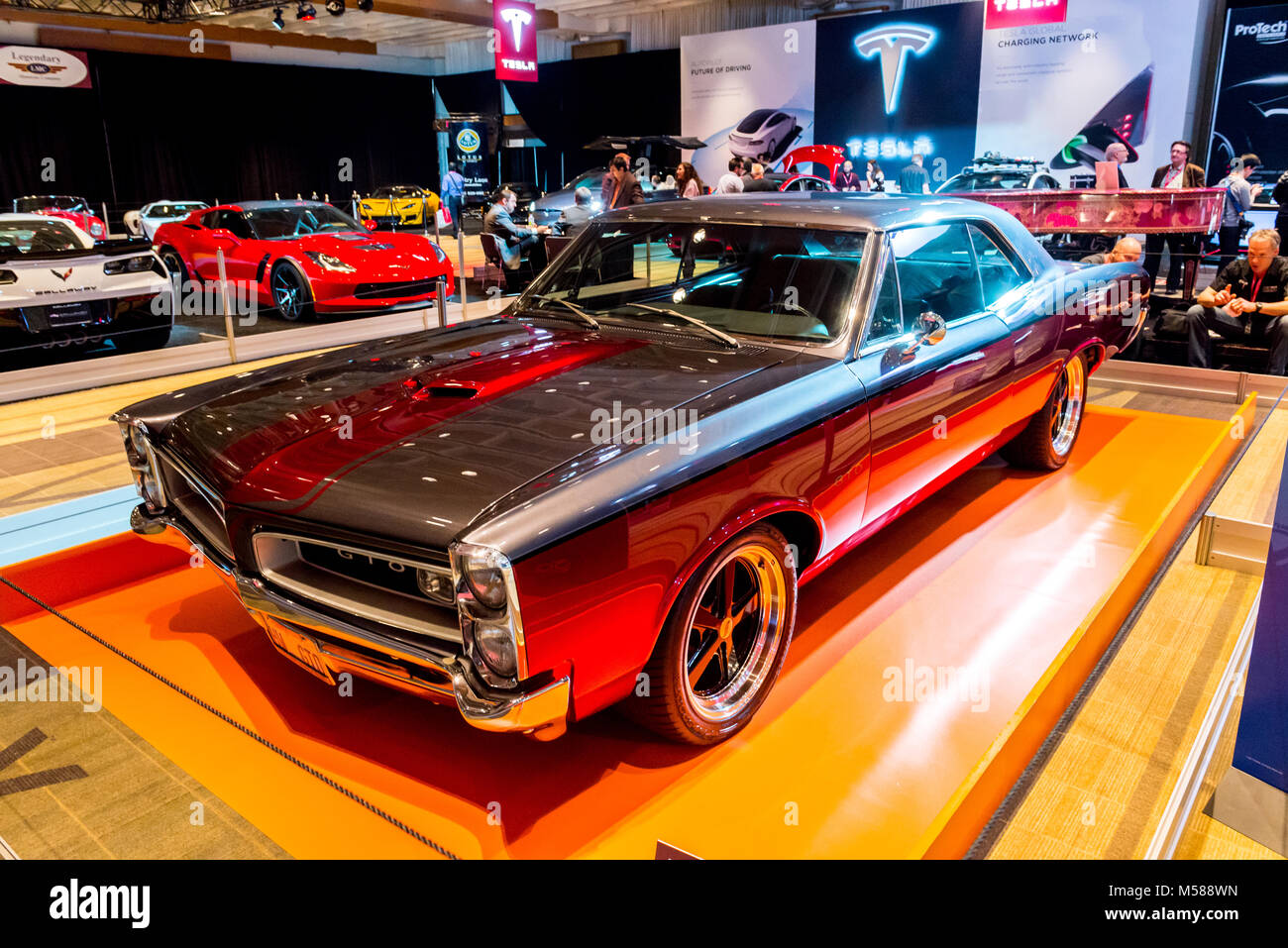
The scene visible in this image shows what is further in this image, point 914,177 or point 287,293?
point 914,177

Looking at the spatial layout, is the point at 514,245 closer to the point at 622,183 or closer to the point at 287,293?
the point at 622,183

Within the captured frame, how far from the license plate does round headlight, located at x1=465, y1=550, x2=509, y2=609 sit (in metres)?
6.21

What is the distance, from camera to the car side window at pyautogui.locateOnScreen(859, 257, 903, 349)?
113 inches

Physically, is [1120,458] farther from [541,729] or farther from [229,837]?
[229,837]

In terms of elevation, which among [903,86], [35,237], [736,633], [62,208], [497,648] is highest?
[903,86]

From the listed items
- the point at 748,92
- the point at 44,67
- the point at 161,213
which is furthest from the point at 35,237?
the point at 44,67

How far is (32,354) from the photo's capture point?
23.8ft

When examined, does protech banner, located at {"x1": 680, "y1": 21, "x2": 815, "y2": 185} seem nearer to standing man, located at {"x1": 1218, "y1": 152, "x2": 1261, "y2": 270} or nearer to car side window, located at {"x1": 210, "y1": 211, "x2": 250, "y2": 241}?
standing man, located at {"x1": 1218, "y1": 152, "x2": 1261, "y2": 270}

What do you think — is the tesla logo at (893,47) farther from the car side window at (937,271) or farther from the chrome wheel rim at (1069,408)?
the car side window at (937,271)

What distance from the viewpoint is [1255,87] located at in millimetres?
12281

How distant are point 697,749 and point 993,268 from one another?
8.31ft

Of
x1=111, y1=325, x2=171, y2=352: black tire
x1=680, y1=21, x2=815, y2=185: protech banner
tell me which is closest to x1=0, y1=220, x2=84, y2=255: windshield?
x1=111, y1=325, x2=171, y2=352: black tire

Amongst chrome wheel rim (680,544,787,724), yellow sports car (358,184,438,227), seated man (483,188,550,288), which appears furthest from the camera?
yellow sports car (358,184,438,227)

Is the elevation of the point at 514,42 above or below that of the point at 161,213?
above
